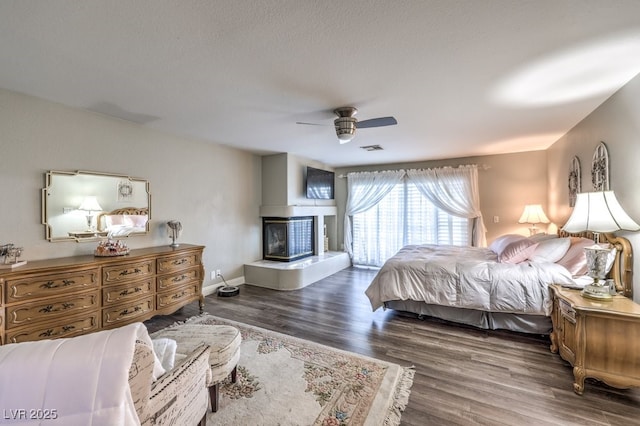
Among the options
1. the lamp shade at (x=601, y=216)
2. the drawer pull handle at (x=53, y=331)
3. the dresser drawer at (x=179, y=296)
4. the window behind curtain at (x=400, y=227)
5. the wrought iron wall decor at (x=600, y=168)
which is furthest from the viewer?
the window behind curtain at (x=400, y=227)

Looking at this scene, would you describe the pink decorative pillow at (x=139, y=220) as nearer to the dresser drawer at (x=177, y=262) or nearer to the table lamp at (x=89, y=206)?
the table lamp at (x=89, y=206)

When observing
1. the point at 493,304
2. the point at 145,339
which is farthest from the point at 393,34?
the point at 493,304

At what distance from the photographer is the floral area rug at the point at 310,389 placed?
1.82 meters

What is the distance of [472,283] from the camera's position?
3080 mm

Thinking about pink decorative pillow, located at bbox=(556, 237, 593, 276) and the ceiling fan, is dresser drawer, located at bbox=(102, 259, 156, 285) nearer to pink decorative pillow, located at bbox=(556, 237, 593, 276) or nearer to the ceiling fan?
the ceiling fan

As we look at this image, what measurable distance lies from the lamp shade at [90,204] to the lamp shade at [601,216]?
184 inches

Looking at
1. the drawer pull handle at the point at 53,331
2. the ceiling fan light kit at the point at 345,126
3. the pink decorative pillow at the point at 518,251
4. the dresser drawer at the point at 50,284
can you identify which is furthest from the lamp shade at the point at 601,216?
the drawer pull handle at the point at 53,331

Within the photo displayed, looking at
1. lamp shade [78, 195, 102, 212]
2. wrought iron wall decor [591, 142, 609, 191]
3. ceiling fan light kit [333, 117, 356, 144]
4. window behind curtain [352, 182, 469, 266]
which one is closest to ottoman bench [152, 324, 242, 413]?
lamp shade [78, 195, 102, 212]

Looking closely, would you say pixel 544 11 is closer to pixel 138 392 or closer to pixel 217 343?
pixel 138 392

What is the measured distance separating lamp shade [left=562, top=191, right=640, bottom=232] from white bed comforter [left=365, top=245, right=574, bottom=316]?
0.79m

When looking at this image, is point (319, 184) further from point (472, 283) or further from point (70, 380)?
point (70, 380)

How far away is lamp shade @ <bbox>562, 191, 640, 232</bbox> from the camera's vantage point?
212 cm

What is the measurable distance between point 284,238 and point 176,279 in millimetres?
2173

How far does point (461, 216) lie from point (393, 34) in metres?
4.55
